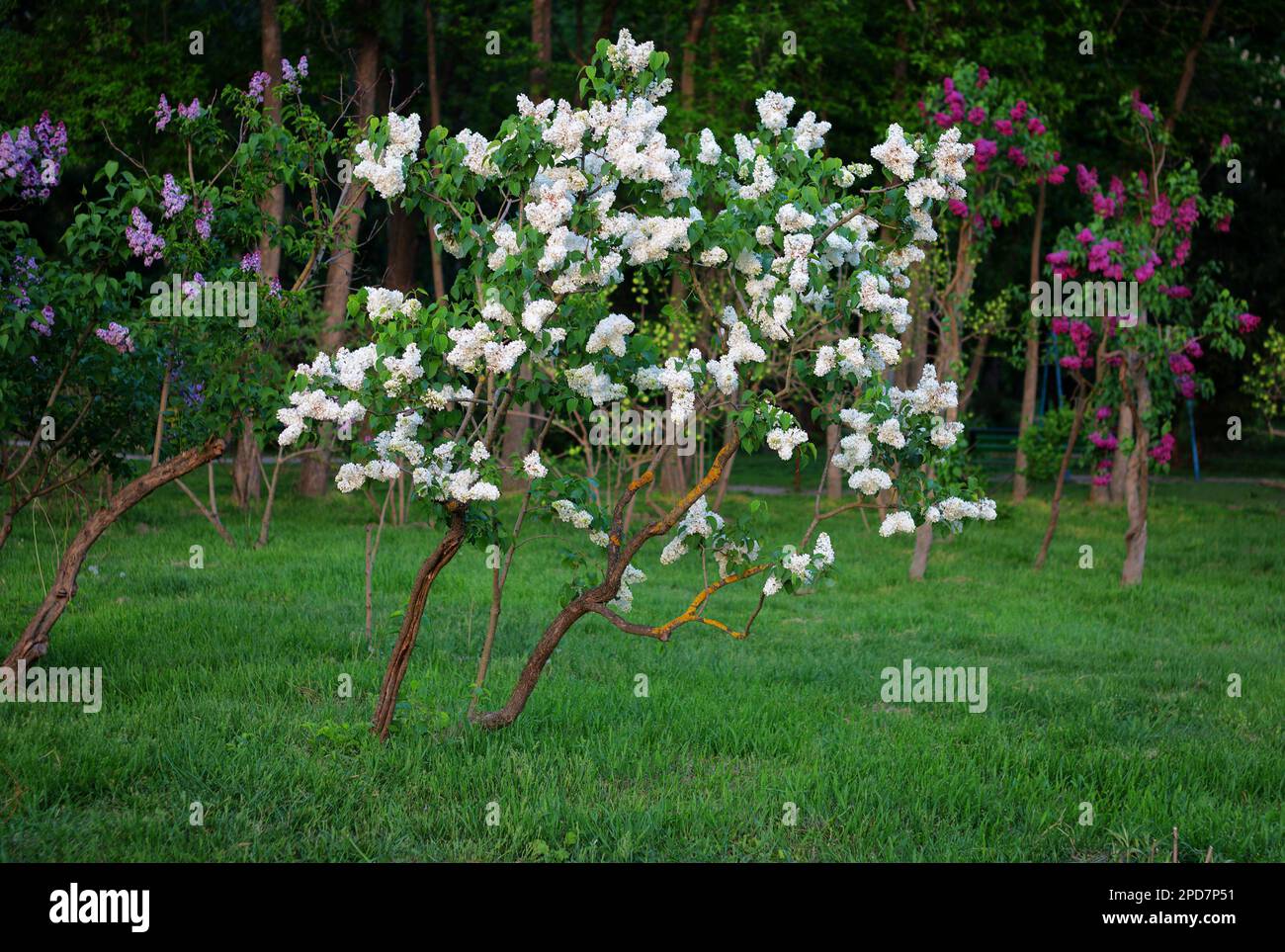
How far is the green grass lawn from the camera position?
209 inches

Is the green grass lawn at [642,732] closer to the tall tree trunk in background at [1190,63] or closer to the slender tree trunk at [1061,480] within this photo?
the slender tree trunk at [1061,480]

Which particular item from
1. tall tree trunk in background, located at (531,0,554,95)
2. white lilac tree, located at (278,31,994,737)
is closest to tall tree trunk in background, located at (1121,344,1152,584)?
white lilac tree, located at (278,31,994,737)

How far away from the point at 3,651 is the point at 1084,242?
33.9 ft

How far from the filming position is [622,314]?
5.10 meters

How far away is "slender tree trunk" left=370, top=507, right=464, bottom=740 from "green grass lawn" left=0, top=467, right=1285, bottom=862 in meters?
0.15

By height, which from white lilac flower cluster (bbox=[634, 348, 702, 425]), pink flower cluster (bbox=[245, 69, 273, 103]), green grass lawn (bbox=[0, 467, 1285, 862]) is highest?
pink flower cluster (bbox=[245, 69, 273, 103])

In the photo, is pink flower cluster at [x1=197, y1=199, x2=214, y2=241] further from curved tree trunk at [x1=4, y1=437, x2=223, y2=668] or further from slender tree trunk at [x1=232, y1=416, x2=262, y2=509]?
slender tree trunk at [x1=232, y1=416, x2=262, y2=509]
